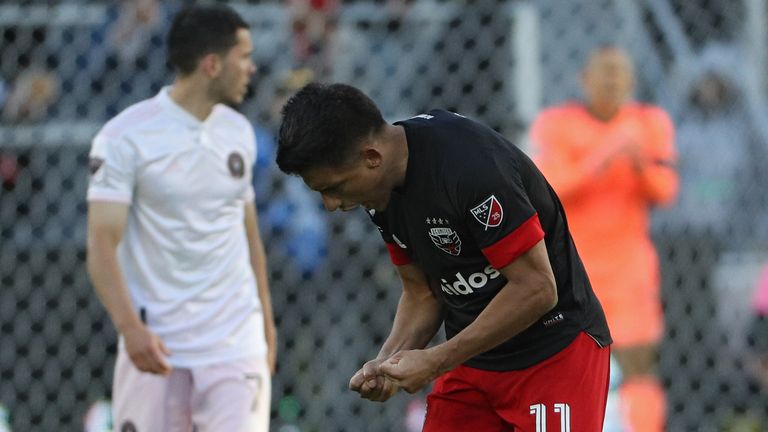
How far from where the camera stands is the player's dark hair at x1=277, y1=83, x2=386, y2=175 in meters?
3.39

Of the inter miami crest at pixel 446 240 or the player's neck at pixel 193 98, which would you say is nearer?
the inter miami crest at pixel 446 240

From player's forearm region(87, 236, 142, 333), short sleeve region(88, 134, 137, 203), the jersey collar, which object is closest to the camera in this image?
player's forearm region(87, 236, 142, 333)

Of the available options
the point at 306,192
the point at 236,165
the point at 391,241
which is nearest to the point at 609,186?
the point at 306,192

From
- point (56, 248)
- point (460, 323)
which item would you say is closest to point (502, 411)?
point (460, 323)

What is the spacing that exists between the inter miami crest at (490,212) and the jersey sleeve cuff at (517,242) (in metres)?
→ 0.05

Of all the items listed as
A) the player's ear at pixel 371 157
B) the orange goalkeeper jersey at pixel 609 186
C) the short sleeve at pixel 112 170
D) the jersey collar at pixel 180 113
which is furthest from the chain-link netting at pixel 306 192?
the player's ear at pixel 371 157

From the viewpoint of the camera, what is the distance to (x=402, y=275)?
157 inches

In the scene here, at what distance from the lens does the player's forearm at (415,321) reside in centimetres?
393

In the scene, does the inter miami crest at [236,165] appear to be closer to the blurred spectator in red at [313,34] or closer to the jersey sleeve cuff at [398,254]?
the jersey sleeve cuff at [398,254]

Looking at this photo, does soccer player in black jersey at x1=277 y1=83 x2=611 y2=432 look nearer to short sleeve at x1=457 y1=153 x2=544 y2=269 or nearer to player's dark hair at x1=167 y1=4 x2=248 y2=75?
short sleeve at x1=457 y1=153 x2=544 y2=269

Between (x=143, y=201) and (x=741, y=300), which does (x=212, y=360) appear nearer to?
(x=143, y=201)

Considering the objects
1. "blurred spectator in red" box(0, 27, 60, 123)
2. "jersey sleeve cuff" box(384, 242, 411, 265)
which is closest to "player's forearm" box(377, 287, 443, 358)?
"jersey sleeve cuff" box(384, 242, 411, 265)

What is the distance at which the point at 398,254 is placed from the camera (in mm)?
3885

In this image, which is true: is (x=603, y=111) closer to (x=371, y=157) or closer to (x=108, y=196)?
(x=108, y=196)
